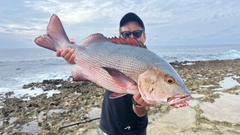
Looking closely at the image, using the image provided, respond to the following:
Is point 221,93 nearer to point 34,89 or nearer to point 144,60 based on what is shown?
point 144,60

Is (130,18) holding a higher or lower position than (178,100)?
higher

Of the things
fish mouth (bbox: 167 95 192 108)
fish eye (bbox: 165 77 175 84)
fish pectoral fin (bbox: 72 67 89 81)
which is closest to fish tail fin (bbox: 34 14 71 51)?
fish pectoral fin (bbox: 72 67 89 81)

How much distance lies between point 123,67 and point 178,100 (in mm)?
611

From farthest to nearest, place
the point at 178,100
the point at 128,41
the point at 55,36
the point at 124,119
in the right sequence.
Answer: the point at 124,119, the point at 55,36, the point at 128,41, the point at 178,100

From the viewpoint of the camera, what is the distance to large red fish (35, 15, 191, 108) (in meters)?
1.76

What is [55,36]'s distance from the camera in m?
2.42

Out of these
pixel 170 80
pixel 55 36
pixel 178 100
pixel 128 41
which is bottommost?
pixel 178 100

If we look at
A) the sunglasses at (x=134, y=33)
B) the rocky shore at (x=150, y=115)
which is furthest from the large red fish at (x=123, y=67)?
the rocky shore at (x=150, y=115)

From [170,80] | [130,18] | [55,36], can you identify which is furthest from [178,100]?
[55,36]

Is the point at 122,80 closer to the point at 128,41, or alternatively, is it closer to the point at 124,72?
the point at 124,72

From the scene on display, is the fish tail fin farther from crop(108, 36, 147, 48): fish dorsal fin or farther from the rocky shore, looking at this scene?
the rocky shore

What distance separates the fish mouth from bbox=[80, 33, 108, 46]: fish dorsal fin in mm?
990

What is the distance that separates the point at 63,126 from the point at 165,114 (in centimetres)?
301

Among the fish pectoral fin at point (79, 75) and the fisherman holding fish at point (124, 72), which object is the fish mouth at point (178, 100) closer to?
the fisherman holding fish at point (124, 72)
